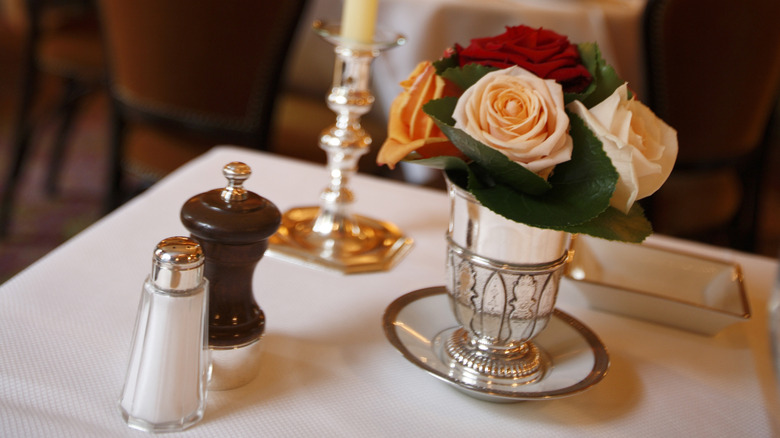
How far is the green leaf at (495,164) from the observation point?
44cm

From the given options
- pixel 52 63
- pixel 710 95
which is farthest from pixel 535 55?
pixel 52 63

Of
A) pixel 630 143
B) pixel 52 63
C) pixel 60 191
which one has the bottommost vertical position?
pixel 60 191

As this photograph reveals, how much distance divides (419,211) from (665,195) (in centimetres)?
79

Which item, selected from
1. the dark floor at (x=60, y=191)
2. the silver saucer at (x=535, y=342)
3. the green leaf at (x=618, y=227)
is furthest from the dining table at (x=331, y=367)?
the dark floor at (x=60, y=191)

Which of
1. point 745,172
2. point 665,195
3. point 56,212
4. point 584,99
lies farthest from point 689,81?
point 56,212

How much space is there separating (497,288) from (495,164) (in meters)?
0.09

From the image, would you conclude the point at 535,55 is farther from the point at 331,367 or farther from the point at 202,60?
the point at 202,60

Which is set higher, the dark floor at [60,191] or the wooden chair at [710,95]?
the wooden chair at [710,95]

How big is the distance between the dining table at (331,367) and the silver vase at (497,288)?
25 mm

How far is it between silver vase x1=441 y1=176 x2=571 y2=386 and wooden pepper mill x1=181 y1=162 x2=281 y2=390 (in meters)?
0.12

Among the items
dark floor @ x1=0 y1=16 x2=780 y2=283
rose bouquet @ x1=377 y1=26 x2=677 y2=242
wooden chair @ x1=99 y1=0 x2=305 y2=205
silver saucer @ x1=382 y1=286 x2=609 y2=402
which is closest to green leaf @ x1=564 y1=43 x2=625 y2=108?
rose bouquet @ x1=377 y1=26 x2=677 y2=242

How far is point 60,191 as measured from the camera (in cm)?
220

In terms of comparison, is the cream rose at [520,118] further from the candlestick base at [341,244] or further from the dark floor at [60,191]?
the dark floor at [60,191]

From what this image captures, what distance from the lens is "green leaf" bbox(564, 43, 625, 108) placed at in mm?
471
